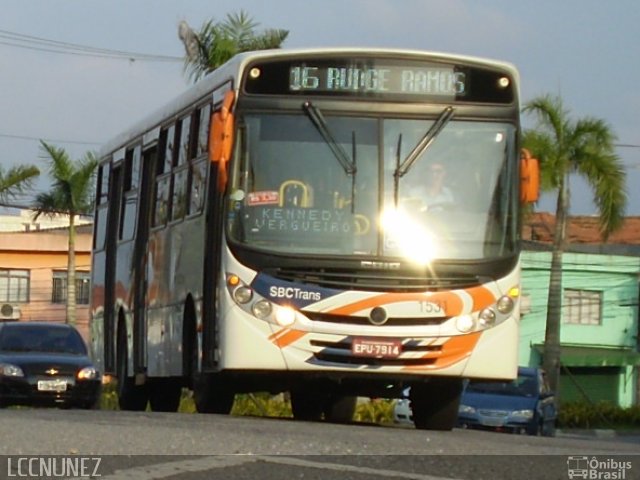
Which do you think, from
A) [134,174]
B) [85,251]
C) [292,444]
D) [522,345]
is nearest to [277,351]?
[292,444]

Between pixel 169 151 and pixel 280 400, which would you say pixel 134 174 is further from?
pixel 280 400

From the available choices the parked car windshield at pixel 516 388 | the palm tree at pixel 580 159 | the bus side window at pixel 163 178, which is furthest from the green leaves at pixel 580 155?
the bus side window at pixel 163 178

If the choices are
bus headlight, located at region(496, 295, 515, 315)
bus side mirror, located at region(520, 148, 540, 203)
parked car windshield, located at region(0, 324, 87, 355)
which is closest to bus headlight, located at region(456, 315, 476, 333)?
bus headlight, located at region(496, 295, 515, 315)

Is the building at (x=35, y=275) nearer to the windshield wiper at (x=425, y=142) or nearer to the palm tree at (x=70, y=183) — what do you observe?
the palm tree at (x=70, y=183)

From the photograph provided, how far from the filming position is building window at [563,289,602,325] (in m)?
57.6

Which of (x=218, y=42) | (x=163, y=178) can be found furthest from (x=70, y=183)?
(x=163, y=178)

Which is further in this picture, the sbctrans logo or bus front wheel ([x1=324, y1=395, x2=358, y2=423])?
bus front wheel ([x1=324, y1=395, x2=358, y2=423])

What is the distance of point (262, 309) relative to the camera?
566 inches

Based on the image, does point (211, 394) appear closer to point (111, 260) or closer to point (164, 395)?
point (164, 395)

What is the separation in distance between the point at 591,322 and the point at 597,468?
158ft

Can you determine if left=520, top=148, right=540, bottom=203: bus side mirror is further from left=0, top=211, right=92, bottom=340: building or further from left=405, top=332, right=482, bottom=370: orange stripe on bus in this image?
left=0, top=211, right=92, bottom=340: building

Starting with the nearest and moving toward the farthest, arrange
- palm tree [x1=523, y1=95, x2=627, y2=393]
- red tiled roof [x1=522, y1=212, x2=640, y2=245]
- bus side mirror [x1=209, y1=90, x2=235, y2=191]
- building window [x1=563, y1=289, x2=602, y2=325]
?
bus side mirror [x1=209, y1=90, x2=235, y2=191] < palm tree [x1=523, y1=95, x2=627, y2=393] < building window [x1=563, y1=289, x2=602, y2=325] < red tiled roof [x1=522, y1=212, x2=640, y2=245]

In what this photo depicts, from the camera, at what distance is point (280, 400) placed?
31188 mm

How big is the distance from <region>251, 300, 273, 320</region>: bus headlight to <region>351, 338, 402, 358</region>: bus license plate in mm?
790
